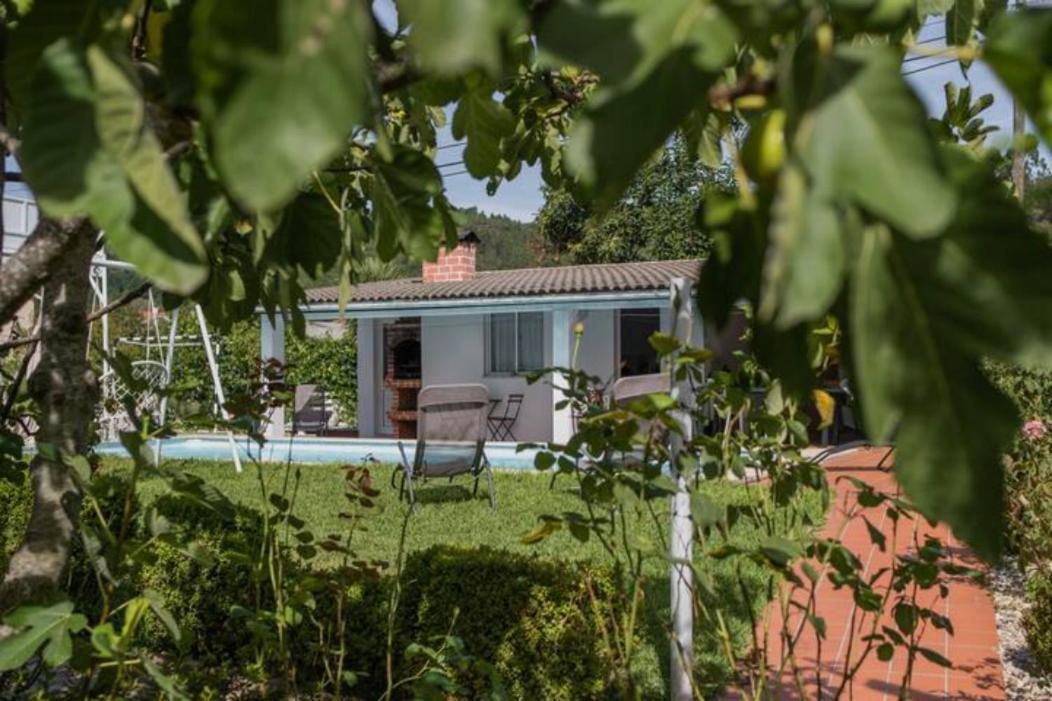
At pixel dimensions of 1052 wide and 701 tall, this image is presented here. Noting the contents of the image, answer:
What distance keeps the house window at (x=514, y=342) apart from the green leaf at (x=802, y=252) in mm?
17500

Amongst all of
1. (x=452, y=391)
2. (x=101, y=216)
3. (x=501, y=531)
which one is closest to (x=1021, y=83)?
(x=101, y=216)

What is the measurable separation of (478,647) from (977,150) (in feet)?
10.4

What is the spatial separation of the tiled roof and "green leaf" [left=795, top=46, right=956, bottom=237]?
13979 millimetres

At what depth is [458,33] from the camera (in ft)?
1.12

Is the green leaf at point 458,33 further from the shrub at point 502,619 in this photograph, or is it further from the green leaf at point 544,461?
the shrub at point 502,619

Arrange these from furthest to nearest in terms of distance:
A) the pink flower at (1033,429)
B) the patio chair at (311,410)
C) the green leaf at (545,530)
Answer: the patio chair at (311,410), the pink flower at (1033,429), the green leaf at (545,530)

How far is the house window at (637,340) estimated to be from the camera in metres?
18.4

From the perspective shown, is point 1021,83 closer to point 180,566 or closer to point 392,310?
point 180,566

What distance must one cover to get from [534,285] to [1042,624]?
12.5m

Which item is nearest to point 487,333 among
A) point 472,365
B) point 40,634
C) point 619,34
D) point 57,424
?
point 472,365

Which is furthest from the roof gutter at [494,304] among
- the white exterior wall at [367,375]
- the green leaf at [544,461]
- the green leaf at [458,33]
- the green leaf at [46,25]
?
the green leaf at [458,33]

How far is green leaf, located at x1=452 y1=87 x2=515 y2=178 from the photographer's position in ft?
4.45

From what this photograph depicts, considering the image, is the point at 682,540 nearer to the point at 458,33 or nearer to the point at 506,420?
the point at 458,33

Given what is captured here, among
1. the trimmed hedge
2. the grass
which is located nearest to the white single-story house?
the grass
